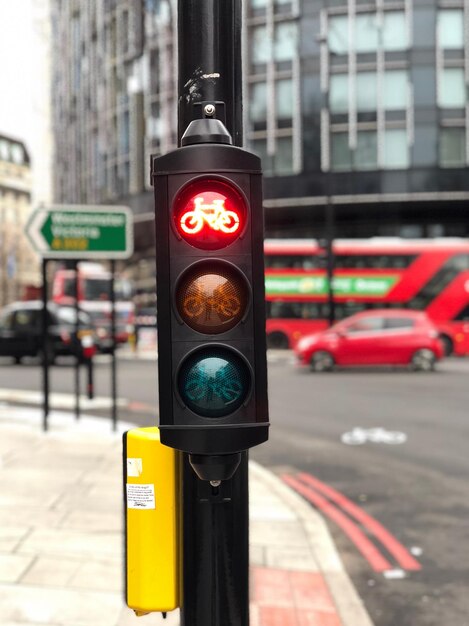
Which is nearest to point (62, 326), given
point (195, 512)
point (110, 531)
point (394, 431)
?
point (394, 431)

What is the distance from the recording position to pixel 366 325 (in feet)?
65.6

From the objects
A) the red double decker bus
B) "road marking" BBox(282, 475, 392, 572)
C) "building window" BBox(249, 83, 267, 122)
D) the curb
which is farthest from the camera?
"building window" BBox(249, 83, 267, 122)

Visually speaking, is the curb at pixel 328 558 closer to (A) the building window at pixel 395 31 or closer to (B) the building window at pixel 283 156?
(B) the building window at pixel 283 156

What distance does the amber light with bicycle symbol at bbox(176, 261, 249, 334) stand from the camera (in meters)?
2.11

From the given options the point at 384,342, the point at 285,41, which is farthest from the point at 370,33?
the point at 384,342

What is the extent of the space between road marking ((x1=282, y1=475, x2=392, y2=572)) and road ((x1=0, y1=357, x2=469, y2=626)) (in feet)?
0.21

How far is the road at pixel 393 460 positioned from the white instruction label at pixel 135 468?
232 cm

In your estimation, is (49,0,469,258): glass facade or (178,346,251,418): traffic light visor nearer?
(178,346,251,418): traffic light visor

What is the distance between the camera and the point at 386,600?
452 centimetres

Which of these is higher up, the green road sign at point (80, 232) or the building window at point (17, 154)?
the building window at point (17, 154)

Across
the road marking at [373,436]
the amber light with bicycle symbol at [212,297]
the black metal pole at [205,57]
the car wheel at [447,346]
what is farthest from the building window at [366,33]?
the amber light with bicycle symbol at [212,297]

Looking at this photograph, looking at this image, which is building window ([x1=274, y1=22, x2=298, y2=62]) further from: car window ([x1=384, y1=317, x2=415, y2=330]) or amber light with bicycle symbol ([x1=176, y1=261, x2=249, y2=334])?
amber light with bicycle symbol ([x1=176, y1=261, x2=249, y2=334])

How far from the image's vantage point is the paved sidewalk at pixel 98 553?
13.2 ft

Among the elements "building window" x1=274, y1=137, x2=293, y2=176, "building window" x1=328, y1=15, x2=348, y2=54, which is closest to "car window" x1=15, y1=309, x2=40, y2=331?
"building window" x1=274, y1=137, x2=293, y2=176
